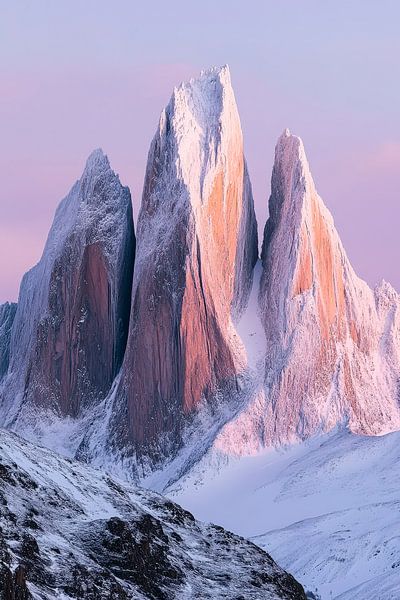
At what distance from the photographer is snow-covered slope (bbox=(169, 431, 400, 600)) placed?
63000mm

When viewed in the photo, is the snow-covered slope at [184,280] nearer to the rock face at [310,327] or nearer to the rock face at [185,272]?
the rock face at [185,272]

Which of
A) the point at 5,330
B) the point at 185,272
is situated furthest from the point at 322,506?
the point at 5,330

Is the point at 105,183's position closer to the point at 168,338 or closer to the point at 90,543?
the point at 168,338

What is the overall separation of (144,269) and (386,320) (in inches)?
771

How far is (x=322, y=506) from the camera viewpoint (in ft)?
276

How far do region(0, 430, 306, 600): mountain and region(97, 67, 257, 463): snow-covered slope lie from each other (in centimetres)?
5530

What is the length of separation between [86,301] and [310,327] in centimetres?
1722

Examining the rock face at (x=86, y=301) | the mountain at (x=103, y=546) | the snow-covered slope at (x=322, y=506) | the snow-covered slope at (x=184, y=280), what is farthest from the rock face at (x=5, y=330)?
A: the mountain at (x=103, y=546)

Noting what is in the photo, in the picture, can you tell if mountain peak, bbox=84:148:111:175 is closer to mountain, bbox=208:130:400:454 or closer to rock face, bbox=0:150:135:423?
rock face, bbox=0:150:135:423

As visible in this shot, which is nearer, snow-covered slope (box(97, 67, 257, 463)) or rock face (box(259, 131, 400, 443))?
rock face (box(259, 131, 400, 443))

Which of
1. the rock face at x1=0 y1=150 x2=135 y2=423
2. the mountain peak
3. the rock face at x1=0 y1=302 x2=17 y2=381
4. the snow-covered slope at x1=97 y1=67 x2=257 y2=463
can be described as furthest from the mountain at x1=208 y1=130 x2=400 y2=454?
the rock face at x1=0 y1=302 x2=17 y2=381

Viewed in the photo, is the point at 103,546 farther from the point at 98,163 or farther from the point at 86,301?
the point at 98,163

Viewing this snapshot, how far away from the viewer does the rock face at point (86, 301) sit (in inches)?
4434

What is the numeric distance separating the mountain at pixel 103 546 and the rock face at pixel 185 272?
2179 inches
